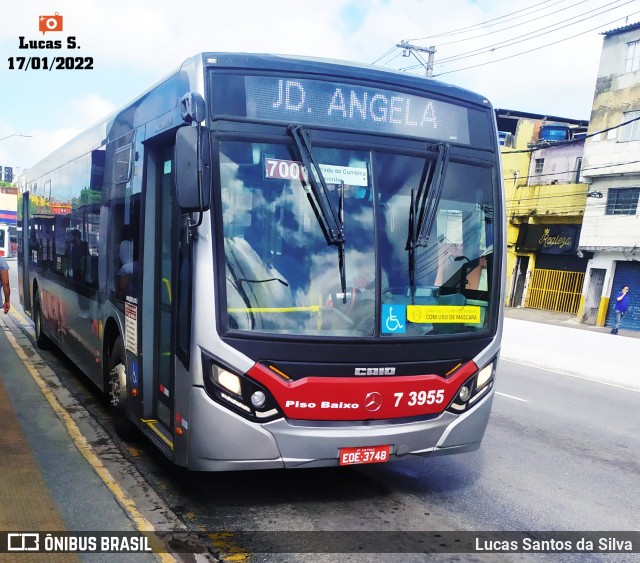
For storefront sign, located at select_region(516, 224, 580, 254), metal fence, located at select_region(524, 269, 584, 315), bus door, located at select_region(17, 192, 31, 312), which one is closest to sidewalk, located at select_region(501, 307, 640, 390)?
bus door, located at select_region(17, 192, 31, 312)

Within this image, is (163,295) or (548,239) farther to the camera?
(548,239)

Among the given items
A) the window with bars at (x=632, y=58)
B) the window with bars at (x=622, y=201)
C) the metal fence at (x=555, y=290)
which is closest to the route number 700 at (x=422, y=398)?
the window with bars at (x=622, y=201)

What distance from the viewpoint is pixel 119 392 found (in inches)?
248

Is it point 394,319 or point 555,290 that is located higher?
point 394,319

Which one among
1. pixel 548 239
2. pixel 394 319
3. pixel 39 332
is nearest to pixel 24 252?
pixel 39 332

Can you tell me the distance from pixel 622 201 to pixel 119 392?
27412 millimetres

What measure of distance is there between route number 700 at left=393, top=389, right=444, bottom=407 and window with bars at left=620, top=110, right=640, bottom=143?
27.2m

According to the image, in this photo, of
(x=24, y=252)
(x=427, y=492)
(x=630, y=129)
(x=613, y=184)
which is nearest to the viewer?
(x=427, y=492)

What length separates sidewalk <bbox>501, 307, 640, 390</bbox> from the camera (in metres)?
13.2

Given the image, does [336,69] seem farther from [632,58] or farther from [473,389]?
[632,58]

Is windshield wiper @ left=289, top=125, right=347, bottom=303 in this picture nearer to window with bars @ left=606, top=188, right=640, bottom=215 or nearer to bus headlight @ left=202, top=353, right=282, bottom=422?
bus headlight @ left=202, top=353, right=282, bottom=422

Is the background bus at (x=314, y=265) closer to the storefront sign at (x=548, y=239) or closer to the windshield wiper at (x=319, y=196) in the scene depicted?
the windshield wiper at (x=319, y=196)

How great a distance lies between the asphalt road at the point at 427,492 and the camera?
477 centimetres

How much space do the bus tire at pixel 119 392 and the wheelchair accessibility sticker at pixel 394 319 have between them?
2720 mm
